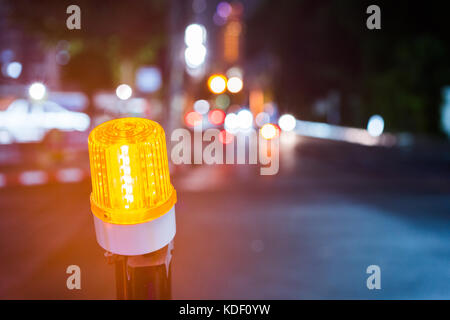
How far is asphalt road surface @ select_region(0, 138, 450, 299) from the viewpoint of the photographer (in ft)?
15.2

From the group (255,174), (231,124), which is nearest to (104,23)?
(255,174)

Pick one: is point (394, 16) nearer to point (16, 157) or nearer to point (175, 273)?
point (16, 157)

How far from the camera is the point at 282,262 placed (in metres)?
5.46

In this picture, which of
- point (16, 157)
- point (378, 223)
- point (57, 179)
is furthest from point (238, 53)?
point (378, 223)

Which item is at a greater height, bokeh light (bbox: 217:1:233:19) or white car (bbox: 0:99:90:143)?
bokeh light (bbox: 217:1:233:19)

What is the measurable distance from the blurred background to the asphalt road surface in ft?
0.08

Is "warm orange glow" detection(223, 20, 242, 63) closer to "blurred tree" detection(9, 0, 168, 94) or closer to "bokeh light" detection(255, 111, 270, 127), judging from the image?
"blurred tree" detection(9, 0, 168, 94)

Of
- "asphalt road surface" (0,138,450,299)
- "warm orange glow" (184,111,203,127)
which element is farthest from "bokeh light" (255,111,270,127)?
"asphalt road surface" (0,138,450,299)

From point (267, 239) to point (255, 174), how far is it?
682cm

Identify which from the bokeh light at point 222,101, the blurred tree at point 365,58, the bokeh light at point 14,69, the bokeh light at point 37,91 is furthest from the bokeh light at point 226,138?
the bokeh light at point 222,101

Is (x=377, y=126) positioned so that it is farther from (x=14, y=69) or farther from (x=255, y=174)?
(x=14, y=69)

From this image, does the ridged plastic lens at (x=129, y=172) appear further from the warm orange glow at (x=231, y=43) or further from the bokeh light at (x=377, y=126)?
the bokeh light at (x=377, y=126)

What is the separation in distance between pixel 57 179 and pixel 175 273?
7.79 meters

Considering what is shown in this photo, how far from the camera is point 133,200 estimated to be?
1965 mm
